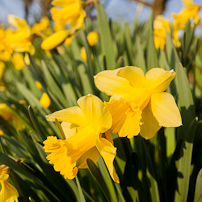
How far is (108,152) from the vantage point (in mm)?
481

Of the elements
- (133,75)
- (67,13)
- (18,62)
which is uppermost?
(67,13)

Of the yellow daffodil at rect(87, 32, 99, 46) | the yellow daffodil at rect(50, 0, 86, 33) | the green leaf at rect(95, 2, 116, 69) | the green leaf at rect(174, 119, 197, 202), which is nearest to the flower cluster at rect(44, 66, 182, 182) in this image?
the green leaf at rect(174, 119, 197, 202)

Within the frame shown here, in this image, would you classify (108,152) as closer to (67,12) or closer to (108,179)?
(108,179)

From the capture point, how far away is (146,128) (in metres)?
0.57

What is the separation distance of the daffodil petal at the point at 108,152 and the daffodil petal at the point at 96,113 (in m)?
0.03

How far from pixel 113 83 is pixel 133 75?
0.06m

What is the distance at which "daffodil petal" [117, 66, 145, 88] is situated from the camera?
1.79 ft

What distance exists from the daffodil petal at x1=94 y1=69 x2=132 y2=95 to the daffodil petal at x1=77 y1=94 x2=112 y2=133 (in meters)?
0.09

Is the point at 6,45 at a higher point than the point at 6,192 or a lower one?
higher

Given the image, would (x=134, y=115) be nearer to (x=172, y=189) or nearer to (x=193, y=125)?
(x=193, y=125)

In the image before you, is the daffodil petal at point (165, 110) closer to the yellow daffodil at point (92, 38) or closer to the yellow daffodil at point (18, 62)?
the yellow daffodil at point (92, 38)

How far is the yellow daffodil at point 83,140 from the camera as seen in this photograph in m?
0.49

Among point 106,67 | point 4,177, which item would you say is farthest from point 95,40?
point 4,177

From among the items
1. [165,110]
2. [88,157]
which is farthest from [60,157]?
[165,110]
